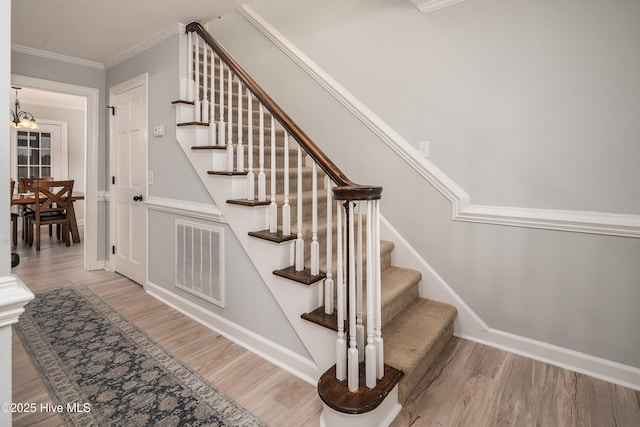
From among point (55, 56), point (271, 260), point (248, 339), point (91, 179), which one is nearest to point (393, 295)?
point (271, 260)

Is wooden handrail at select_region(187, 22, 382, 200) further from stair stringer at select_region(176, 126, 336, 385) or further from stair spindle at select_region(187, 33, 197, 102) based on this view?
stair stringer at select_region(176, 126, 336, 385)

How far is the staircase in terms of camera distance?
1.51m

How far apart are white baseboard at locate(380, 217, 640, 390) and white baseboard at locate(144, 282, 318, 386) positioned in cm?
110

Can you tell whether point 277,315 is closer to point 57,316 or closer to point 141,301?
point 141,301

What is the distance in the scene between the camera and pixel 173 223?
2.89 m

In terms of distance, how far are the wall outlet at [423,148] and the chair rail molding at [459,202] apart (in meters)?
0.03

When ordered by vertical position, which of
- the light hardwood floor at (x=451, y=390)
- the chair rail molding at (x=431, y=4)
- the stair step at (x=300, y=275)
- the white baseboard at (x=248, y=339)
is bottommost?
the light hardwood floor at (x=451, y=390)

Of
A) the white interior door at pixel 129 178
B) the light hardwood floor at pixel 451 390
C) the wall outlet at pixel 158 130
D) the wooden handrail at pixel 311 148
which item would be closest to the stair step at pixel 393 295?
the light hardwood floor at pixel 451 390

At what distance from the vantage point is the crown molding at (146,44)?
2.75m

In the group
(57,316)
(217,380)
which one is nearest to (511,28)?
(217,380)

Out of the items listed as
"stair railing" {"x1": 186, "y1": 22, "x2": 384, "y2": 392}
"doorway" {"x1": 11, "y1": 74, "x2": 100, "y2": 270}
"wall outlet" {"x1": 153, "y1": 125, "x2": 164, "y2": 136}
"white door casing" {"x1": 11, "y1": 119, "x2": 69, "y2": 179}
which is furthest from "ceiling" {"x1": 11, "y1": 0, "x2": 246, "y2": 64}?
"white door casing" {"x1": 11, "y1": 119, "x2": 69, "y2": 179}

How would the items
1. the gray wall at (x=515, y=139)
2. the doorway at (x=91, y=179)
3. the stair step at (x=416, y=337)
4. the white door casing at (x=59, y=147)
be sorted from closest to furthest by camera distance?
the stair step at (x=416, y=337) → the gray wall at (x=515, y=139) → the doorway at (x=91, y=179) → the white door casing at (x=59, y=147)

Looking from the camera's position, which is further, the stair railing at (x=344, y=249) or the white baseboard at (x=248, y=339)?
the white baseboard at (x=248, y=339)

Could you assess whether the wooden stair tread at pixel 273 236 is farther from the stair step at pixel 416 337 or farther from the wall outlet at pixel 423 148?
the wall outlet at pixel 423 148
